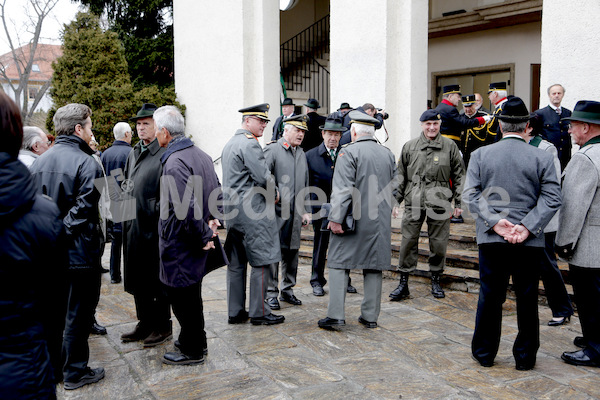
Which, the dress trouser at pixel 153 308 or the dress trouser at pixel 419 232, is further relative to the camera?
the dress trouser at pixel 419 232

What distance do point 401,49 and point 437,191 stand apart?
400cm

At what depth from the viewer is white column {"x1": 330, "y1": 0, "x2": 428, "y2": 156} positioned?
9.14 m

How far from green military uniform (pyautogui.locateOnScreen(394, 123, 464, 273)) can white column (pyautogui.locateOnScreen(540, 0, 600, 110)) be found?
2.12 meters

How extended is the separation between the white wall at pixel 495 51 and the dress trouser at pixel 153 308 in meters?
9.72

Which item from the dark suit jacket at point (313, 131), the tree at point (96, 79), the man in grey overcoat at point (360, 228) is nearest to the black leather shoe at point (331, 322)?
the man in grey overcoat at point (360, 228)

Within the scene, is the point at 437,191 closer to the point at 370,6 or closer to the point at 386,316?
the point at 386,316

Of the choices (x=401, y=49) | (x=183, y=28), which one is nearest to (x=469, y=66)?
(x=401, y=49)

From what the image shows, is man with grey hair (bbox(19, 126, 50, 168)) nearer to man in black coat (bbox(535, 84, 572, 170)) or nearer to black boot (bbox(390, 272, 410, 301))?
black boot (bbox(390, 272, 410, 301))

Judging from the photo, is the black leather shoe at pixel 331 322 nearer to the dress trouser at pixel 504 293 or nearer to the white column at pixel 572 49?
the dress trouser at pixel 504 293

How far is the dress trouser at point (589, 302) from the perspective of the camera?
163 inches

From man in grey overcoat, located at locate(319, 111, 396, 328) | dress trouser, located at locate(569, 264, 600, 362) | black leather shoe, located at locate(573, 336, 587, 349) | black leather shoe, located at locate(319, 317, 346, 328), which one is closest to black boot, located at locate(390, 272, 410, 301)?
man in grey overcoat, located at locate(319, 111, 396, 328)

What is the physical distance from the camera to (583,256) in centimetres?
414

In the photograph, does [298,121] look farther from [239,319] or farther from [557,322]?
[557,322]

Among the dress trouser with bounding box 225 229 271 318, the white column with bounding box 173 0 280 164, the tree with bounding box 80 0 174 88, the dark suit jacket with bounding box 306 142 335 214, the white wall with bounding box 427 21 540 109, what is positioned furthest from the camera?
the tree with bounding box 80 0 174 88
